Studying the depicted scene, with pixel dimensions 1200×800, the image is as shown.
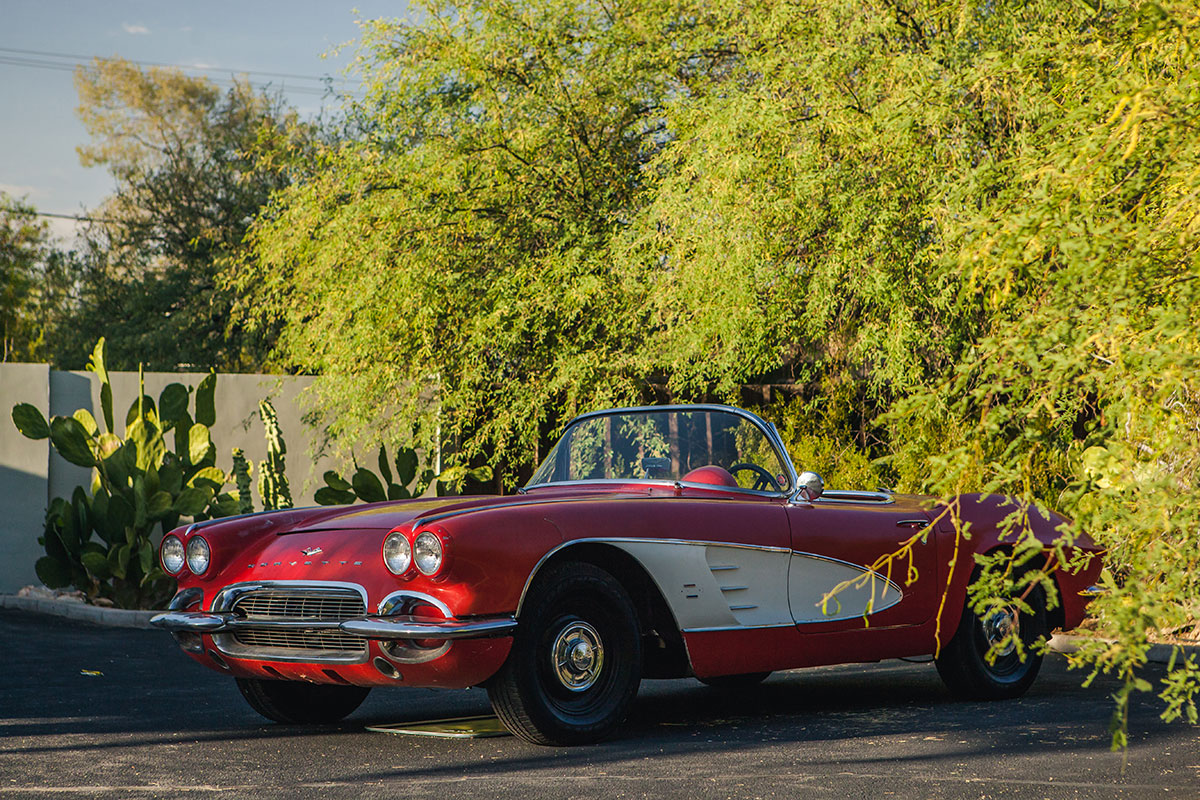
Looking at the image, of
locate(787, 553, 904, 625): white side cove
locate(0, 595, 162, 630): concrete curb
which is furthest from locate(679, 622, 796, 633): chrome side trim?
locate(0, 595, 162, 630): concrete curb

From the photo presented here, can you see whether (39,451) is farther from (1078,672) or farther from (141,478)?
(1078,672)

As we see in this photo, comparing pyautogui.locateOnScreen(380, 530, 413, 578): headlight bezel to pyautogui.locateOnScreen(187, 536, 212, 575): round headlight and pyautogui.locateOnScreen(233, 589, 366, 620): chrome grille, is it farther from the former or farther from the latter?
pyautogui.locateOnScreen(187, 536, 212, 575): round headlight

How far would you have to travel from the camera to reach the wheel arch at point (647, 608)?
6.09 m

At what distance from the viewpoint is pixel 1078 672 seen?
8.83 meters

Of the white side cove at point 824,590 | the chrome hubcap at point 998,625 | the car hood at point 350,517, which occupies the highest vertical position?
the car hood at point 350,517

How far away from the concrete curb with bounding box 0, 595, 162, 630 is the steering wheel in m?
6.32

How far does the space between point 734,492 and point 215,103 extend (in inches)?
1185

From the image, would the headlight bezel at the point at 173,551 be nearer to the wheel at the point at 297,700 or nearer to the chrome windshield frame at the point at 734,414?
the wheel at the point at 297,700

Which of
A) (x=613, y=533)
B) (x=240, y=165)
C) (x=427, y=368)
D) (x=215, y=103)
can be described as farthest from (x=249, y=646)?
(x=215, y=103)

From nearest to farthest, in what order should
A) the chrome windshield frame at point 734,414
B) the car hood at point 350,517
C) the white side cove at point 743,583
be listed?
the car hood at point 350,517 → the white side cove at point 743,583 → the chrome windshield frame at point 734,414

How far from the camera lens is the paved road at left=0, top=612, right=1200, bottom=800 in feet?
16.8

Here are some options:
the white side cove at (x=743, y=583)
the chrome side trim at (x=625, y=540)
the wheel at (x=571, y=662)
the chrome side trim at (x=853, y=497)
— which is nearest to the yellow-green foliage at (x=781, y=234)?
the chrome side trim at (x=853, y=497)

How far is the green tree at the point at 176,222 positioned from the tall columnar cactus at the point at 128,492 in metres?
13.7

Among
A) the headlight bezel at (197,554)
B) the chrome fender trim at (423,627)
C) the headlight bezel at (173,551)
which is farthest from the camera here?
the headlight bezel at (173,551)
